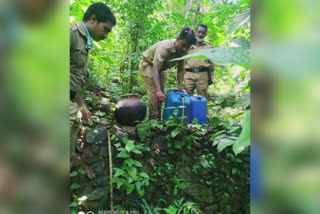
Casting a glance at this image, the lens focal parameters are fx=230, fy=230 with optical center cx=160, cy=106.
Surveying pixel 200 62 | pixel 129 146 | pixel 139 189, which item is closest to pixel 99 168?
pixel 129 146

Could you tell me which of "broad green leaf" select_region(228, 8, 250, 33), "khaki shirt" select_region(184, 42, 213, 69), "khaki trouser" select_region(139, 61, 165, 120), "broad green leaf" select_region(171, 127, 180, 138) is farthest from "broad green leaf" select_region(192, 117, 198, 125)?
"broad green leaf" select_region(228, 8, 250, 33)

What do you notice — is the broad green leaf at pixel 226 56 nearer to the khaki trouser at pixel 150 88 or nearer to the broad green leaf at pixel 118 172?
the broad green leaf at pixel 118 172

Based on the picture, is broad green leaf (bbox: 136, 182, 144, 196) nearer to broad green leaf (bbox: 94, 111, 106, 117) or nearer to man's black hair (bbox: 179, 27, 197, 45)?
broad green leaf (bbox: 94, 111, 106, 117)

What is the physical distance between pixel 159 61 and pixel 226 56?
3.08 metres

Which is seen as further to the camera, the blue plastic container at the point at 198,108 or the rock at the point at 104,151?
the blue plastic container at the point at 198,108

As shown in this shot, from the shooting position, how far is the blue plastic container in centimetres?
362

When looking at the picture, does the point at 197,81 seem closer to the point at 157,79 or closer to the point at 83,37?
the point at 157,79

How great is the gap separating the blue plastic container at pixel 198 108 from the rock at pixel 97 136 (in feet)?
4.58

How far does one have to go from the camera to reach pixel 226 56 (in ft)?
1.66

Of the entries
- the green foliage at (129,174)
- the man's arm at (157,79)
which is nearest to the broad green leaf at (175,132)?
the green foliage at (129,174)

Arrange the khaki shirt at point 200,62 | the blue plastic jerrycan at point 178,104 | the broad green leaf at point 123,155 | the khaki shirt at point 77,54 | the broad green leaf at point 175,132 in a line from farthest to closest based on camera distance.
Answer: the khaki shirt at point 200,62, the blue plastic jerrycan at point 178,104, the broad green leaf at point 175,132, the broad green leaf at point 123,155, the khaki shirt at point 77,54

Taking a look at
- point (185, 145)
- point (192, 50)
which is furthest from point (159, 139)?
point (192, 50)

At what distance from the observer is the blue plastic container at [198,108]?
3619mm

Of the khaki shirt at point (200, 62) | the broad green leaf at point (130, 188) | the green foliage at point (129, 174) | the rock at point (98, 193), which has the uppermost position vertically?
the khaki shirt at point (200, 62)
